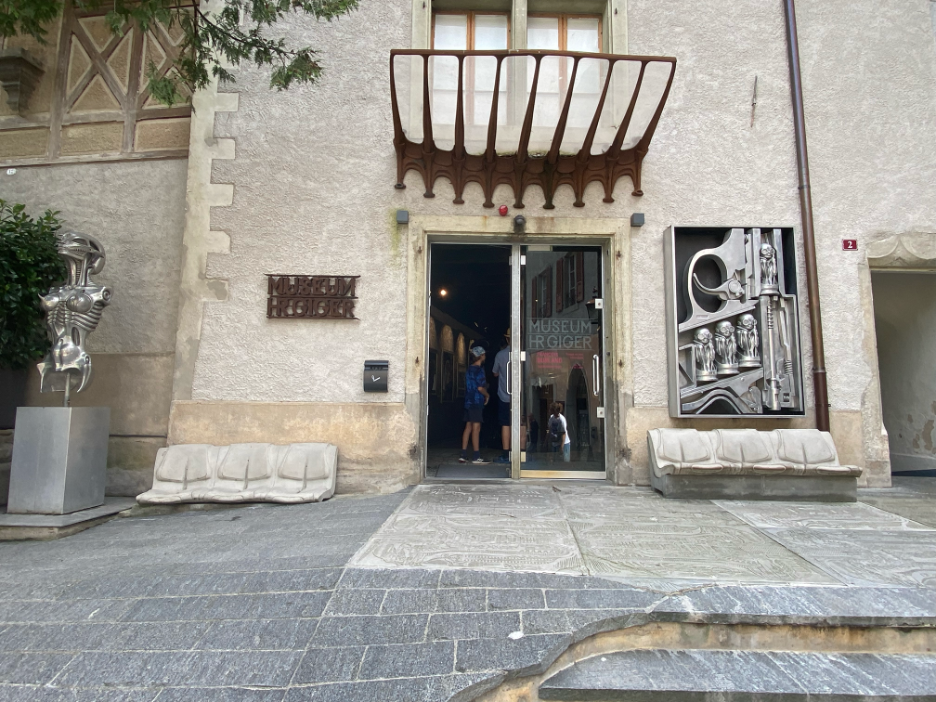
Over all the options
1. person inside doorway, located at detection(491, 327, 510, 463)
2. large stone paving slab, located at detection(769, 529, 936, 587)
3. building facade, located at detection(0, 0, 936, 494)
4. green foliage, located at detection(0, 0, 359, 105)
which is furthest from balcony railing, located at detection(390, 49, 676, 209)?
large stone paving slab, located at detection(769, 529, 936, 587)

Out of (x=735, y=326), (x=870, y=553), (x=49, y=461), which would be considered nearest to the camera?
(x=870, y=553)

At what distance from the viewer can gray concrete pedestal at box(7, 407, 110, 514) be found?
3.97 metres

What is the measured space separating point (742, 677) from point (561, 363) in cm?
344

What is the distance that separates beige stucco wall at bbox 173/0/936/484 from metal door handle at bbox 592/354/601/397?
0.28 metres

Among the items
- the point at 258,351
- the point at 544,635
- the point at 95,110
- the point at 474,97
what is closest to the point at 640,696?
the point at 544,635

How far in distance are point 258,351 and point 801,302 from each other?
5244mm

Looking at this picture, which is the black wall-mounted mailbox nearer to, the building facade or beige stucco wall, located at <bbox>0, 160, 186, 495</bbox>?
the building facade

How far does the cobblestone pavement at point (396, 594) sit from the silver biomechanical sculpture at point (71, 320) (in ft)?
4.19

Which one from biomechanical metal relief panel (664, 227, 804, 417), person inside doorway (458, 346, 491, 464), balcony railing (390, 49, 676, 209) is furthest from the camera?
person inside doorway (458, 346, 491, 464)

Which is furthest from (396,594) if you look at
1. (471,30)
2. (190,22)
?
(471,30)

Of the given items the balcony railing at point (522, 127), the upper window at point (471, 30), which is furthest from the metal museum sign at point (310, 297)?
the upper window at point (471, 30)

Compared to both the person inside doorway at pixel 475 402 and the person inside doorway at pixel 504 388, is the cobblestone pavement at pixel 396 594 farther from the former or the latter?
the person inside doorway at pixel 475 402

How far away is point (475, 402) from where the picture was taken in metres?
6.30

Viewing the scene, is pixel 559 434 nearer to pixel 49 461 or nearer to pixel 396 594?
pixel 396 594
